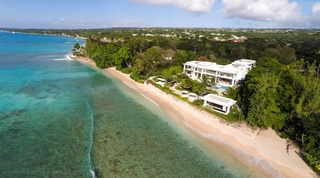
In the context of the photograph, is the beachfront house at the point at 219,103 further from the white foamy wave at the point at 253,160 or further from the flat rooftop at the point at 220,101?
the white foamy wave at the point at 253,160

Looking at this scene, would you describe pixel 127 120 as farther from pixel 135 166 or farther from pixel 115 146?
pixel 135 166

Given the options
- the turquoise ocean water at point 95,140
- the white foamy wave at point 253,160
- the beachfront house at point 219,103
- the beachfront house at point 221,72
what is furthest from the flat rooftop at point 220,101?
the beachfront house at point 221,72

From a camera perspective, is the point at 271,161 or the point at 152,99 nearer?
the point at 271,161

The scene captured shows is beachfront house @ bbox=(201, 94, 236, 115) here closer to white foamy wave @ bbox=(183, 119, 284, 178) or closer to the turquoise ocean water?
white foamy wave @ bbox=(183, 119, 284, 178)

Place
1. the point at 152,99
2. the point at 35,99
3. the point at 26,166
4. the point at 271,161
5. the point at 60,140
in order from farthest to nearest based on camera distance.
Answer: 1. the point at 152,99
2. the point at 35,99
3. the point at 60,140
4. the point at 271,161
5. the point at 26,166

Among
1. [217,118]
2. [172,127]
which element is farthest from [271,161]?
[172,127]

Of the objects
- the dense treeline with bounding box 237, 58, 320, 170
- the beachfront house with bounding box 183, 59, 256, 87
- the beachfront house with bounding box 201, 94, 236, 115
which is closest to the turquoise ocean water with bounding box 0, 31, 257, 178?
the beachfront house with bounding box 201, 94, 236, 115
